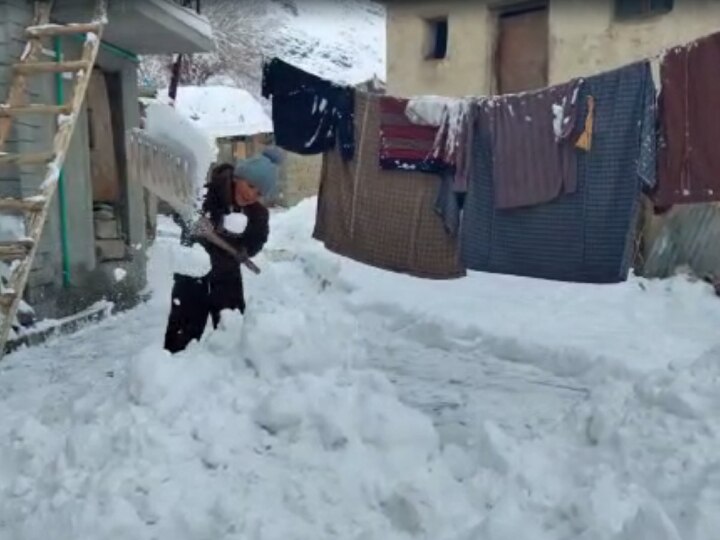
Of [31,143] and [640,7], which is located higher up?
[640,7]

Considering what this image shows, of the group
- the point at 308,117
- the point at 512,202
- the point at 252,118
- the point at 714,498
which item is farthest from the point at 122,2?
the point at 252,118

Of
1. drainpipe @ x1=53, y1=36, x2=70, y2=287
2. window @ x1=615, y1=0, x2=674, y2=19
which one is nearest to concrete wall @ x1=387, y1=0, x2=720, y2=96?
window @ x1=615, y1=0, x2=674, y2=19

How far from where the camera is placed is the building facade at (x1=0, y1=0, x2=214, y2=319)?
6.65 metres

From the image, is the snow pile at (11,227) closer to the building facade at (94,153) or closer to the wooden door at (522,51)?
the building facade at (94,153)

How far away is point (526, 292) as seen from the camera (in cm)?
877

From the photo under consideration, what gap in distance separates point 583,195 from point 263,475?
10.5ft

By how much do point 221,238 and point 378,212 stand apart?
1.86 metres

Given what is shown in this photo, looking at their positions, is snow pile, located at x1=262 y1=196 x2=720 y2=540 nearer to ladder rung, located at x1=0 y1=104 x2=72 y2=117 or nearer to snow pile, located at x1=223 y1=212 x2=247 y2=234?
snow pile, located at x1=223 y1=212 x2=247 y2=234

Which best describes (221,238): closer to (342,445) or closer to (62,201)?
(342,445)

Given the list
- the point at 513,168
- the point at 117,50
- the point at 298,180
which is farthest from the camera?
the point at 298,180

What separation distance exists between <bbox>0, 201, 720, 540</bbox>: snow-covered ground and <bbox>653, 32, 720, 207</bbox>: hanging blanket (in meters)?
1.07

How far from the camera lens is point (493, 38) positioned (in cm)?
1230

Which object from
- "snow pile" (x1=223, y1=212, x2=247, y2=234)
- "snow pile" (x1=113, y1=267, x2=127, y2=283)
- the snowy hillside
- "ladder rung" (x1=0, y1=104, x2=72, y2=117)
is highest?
the snowy hillside

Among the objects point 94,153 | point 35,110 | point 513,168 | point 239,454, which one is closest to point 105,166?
point 94,153
